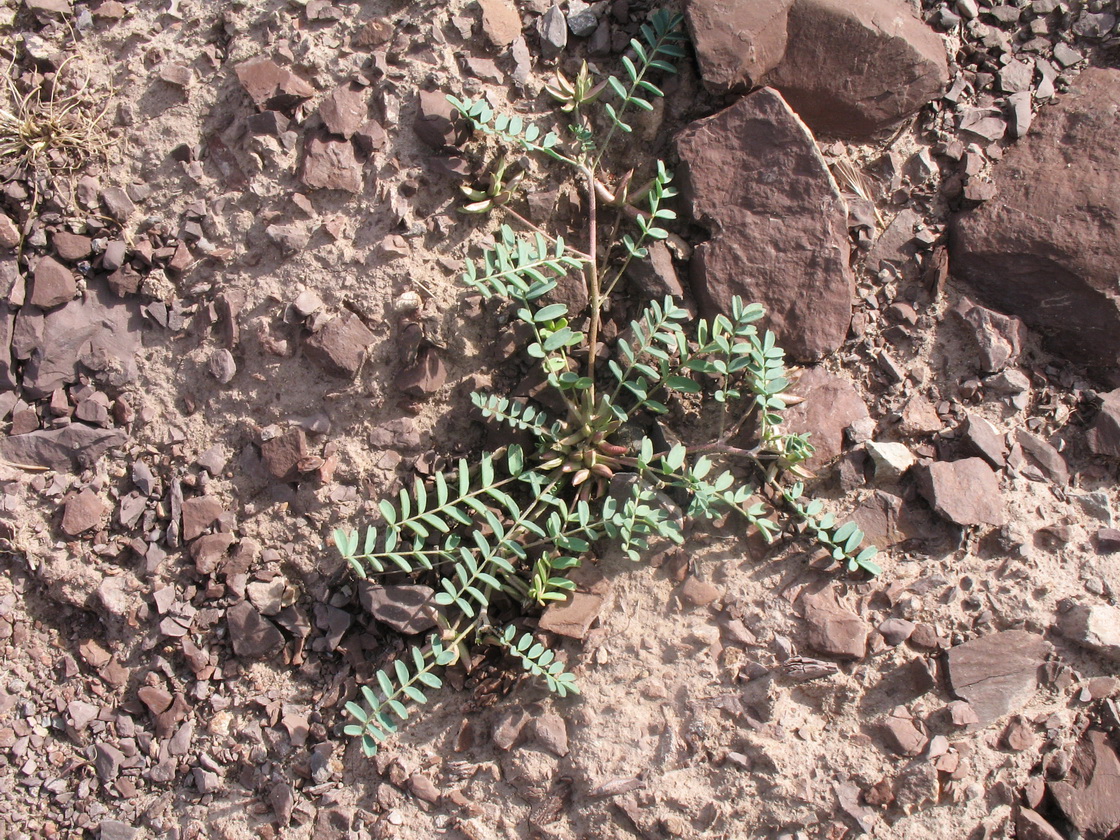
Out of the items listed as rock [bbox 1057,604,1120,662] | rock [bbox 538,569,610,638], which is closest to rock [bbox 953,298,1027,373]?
rock [bbox 1057,604,1120,662]

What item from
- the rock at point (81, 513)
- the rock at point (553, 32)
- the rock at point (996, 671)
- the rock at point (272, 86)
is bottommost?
the rock at point (996, 671)

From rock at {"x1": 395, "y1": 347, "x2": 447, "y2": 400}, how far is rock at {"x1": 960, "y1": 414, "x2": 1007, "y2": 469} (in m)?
1.57

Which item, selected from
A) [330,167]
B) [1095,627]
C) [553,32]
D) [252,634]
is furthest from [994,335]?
[252,634]

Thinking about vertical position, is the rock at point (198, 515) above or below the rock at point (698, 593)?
above

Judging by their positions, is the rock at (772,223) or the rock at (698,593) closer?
the rock at (698,593)

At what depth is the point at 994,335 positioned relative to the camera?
103 inches

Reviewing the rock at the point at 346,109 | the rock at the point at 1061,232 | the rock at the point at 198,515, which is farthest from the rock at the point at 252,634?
the rock at the point at 1061,232

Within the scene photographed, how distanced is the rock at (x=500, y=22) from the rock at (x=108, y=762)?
250 centimetres

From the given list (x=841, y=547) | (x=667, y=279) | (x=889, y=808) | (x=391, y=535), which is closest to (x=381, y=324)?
(x=391, y=535)

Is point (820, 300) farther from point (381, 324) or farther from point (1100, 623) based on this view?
point (381, 324)

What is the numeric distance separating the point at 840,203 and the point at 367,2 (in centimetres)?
173

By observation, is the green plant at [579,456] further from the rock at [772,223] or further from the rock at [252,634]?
the rock at [252,634]

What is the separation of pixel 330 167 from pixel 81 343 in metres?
0.99

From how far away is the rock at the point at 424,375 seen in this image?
2.60 m
